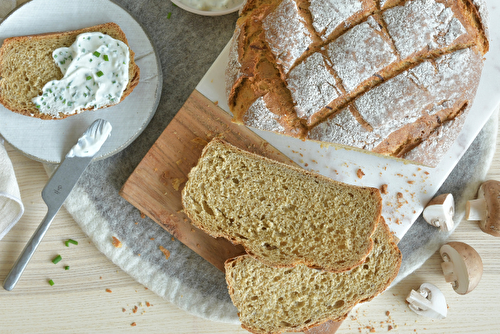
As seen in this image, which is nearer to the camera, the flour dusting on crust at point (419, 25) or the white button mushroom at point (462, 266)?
the flour dusting on crust at point (419, 25)

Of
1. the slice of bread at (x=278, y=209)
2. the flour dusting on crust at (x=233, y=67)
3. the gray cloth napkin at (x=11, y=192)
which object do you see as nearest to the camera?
the flour dusting on crust at (x=233, y=67)

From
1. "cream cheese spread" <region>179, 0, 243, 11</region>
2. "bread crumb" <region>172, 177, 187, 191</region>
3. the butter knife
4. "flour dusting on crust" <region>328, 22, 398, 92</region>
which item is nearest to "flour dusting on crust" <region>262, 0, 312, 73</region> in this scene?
"flour dusting on crust" <region>328, 22, 398, 92</region>

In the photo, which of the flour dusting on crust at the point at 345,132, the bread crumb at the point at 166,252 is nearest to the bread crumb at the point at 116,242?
the bread crumb at the point at 166,252

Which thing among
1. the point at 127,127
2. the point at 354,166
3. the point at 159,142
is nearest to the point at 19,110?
the point at 127,127

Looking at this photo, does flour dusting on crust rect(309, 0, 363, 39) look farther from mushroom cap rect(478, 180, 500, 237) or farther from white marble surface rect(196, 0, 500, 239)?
mushroom cap rect(478, 180, 500, 237)

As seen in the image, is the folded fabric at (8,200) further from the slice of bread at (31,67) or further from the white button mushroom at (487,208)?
the white button mushroom at (487,208)

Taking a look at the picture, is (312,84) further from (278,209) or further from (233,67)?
(278,209)
